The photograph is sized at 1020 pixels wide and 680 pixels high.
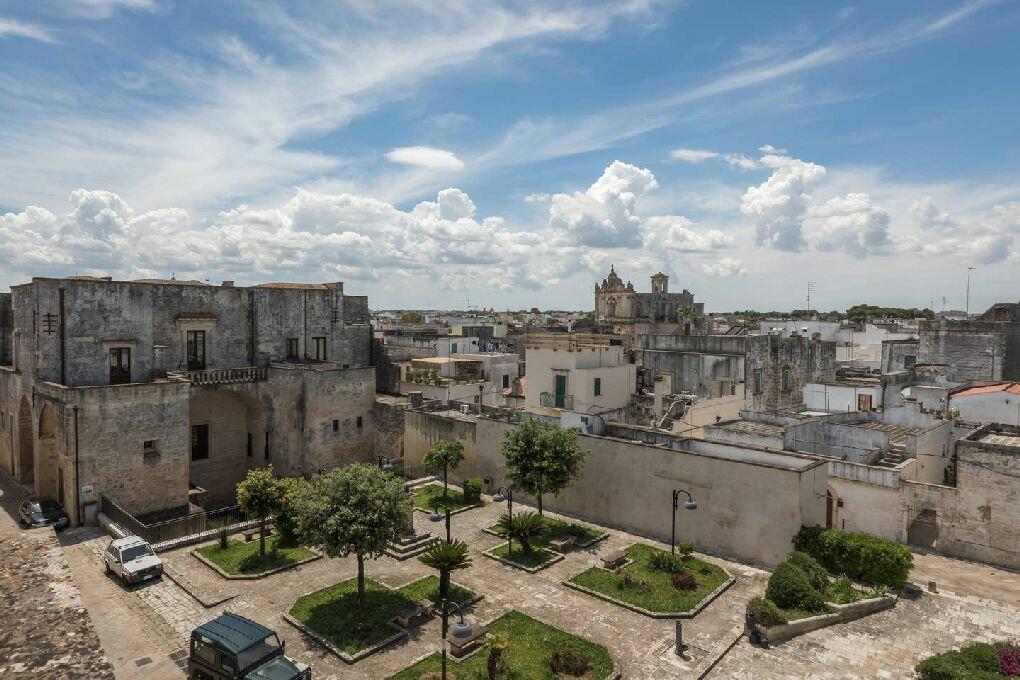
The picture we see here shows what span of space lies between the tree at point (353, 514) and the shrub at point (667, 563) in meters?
8.03

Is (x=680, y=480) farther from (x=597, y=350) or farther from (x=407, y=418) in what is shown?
(x=407, y=418)

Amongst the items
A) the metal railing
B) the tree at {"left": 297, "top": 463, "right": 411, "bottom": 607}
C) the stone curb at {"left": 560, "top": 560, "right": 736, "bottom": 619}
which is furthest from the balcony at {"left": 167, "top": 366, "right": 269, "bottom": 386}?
the stone curb at {"left": 560, "top": 560, "right": 736, "bottom": 619}

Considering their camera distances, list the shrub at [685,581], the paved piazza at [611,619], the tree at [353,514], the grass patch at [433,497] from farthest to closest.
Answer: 1. the grass patch at [433,497]
2. the shrub at [685,581]
3. the tree at [353,514]
4. the paved piazza at [611,619]

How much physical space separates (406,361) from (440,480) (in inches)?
585

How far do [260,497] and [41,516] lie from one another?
410 inches

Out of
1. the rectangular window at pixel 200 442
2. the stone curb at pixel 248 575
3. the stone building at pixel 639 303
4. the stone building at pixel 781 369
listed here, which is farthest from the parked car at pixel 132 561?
the stone building at pixel 639 303

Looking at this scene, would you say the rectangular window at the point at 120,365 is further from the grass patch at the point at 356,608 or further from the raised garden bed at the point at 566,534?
the raised garden bed at the point at 566,534

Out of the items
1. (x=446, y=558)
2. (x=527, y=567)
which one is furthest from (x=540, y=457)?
(x=446, y=558)

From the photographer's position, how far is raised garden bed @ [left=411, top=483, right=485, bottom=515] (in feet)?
81.6

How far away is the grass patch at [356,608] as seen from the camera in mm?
15061

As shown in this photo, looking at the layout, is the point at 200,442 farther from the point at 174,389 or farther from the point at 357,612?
the point at 357,612

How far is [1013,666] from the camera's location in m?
12.8

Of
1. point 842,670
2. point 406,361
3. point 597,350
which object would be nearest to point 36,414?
point 406,361

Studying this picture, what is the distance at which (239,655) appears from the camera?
41.1 ft
